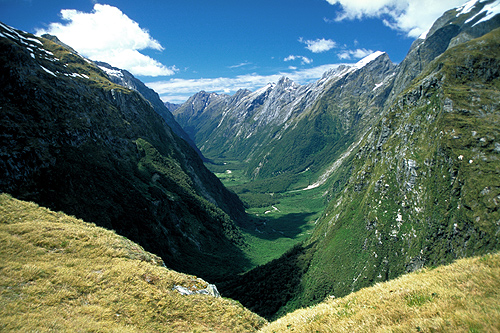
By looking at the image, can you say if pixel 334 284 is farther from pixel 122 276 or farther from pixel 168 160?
pixel 168 160

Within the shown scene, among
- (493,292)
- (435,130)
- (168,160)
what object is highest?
(435,130)

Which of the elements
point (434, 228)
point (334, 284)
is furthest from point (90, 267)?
point (334, 284)

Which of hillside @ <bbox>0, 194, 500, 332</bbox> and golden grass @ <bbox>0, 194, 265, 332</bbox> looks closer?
hillside @ <bbox>0, 194, 500, 332</bbox>

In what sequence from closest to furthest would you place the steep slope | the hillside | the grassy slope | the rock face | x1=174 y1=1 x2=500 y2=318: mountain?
1. the hillside
2. the rock face
3. the grassy slope
4. the steep slope
5. x1=174 y1=1 x2=500 y2=318: mountain

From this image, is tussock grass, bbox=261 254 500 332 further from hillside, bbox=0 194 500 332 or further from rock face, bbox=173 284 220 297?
rock face, bbox=173 284 220 297

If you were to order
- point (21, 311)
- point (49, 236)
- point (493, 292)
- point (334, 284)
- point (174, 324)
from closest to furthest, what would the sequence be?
point (493, 292)
point (21, 311)
point (174, 324)
point (49, 236)
point (334, 284)

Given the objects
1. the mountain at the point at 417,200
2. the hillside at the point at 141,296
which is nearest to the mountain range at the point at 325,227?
the mountain at the point at 417,200

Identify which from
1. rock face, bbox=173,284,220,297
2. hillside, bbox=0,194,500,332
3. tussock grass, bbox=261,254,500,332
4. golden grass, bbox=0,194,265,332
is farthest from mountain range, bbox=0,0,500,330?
tussock grass, bbox=261,254,500,332

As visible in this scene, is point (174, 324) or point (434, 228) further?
point (434, 228)
